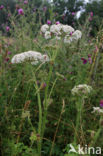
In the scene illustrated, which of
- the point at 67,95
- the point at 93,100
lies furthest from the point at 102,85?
the point at 67,95

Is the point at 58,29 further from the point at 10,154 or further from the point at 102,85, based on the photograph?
the point at 102,85

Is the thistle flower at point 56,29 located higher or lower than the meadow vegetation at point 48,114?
higher

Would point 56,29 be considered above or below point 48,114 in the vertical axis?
above

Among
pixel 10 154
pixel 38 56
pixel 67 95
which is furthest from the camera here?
pixel 67 95

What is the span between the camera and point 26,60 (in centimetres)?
166

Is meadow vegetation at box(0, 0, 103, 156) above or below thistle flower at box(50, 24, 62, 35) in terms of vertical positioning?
below

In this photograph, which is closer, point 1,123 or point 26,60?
point 26,60

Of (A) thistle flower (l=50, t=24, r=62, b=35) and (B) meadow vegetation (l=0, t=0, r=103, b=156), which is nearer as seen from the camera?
(B) meadow vegetation (l=0, t=0, r=103, b=156)

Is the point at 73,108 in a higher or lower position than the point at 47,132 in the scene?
higher

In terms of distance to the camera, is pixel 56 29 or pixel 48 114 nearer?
pixel 56 29

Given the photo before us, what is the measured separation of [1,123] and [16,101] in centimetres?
48

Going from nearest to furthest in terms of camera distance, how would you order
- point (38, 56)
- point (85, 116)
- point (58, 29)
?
point (38, 56)
point (58, 29)
point (85, 116)

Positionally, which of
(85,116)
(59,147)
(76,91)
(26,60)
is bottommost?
(59,147)

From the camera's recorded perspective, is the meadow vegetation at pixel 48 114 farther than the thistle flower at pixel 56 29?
No
